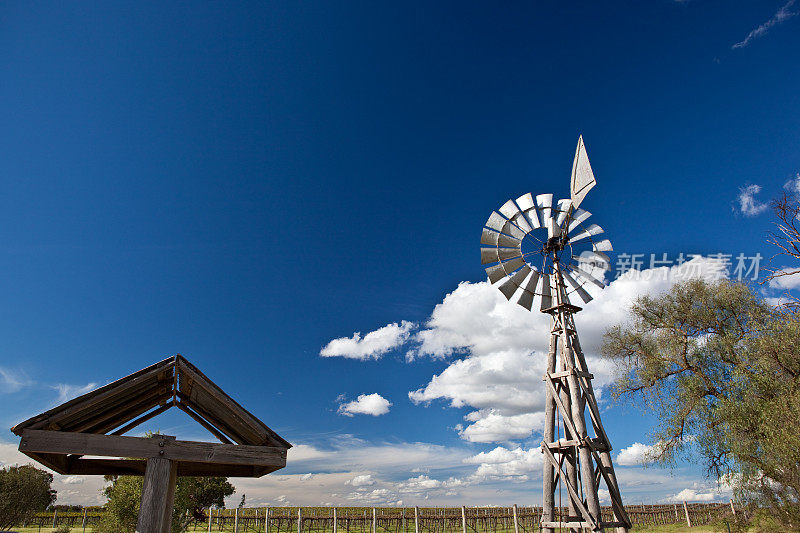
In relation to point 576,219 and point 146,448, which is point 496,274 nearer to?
point 576,219

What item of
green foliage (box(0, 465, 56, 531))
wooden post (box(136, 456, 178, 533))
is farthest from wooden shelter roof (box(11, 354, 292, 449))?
green foliage (box(0, 465, 56, 531))

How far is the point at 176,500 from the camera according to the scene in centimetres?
1834

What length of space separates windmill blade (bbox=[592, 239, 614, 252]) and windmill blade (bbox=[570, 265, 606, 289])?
842 millimetres

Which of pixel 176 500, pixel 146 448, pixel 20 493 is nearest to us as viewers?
pixel 146 448

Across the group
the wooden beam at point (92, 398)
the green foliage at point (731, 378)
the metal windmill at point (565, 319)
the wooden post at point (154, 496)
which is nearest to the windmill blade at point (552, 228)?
the metal windmill at point (565, 319)

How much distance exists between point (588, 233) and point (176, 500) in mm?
19471

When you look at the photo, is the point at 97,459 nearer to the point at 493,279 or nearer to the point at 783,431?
the point at 493,279

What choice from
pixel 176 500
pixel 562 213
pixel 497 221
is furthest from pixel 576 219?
pixel 176 500

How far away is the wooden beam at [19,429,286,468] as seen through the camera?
503 centimetres

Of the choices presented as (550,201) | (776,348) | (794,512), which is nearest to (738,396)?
(776,348)

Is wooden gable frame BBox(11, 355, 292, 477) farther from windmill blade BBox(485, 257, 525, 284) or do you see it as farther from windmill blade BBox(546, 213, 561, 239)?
windmill blade BBox(546, 213, 561, 239)

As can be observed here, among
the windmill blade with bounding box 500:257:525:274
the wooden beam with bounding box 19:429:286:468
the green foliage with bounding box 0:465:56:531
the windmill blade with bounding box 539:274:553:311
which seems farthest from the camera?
the green foliage with bounding box 0:465:56:531

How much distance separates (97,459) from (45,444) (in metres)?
2.88

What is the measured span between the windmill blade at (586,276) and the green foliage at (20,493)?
30.5m
